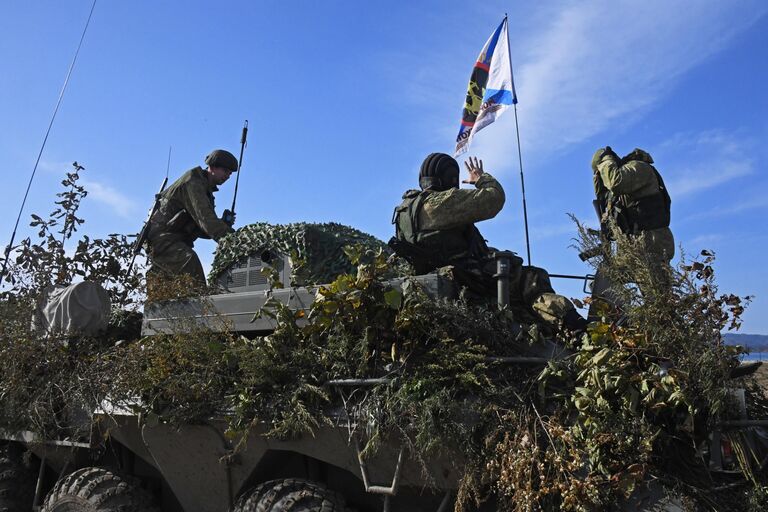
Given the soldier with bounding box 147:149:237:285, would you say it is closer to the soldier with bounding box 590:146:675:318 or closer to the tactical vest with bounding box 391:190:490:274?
the tactical vest with bounding box 391:190:490:274

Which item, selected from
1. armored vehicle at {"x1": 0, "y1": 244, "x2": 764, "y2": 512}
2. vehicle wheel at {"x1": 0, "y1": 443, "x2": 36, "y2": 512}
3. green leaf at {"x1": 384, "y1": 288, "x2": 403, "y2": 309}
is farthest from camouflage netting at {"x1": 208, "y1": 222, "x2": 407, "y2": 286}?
vehicle wheel at {"x1": 0, "y1": 443, "x2": 36, "y2": 512}

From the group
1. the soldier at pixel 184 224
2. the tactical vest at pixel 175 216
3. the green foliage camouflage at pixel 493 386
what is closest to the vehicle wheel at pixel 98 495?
the green foliage camouflage at pixel 493 386

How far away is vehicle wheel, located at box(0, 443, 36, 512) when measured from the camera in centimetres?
642

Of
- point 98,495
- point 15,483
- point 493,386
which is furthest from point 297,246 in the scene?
point 15,483

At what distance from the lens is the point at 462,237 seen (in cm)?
566

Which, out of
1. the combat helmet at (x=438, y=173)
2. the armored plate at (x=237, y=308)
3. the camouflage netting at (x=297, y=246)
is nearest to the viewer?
the armored plate at (x=237, y=308)

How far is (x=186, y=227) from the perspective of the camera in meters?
7.55

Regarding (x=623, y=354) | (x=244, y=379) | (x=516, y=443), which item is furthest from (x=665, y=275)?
(x=244, y=379)

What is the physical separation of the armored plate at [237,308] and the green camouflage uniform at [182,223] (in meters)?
1.70

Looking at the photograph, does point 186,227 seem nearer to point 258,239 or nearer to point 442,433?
point 258,239

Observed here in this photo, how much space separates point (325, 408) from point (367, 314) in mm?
587

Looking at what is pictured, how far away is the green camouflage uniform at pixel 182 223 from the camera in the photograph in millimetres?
7332

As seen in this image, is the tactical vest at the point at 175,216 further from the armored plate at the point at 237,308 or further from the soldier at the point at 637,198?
the soldier at the point at 637,198

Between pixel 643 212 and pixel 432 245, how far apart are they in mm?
1705
